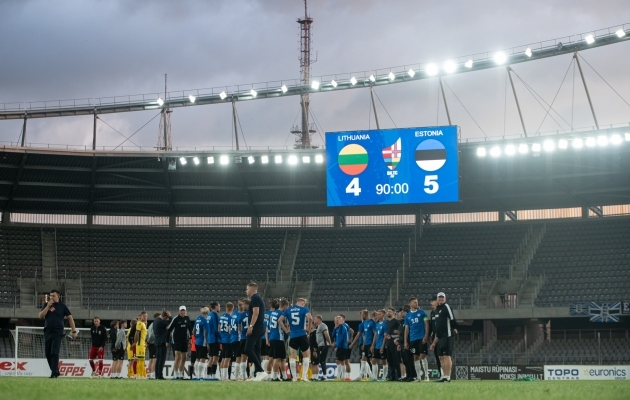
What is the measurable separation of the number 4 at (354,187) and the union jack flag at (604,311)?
12748 mm

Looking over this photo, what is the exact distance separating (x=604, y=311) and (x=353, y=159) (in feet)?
47.1

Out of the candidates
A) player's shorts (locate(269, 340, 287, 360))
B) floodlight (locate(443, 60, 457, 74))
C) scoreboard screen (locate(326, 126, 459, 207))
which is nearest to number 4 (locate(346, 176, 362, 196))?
scoreboard screen (locate(326, 126, 459, 207))

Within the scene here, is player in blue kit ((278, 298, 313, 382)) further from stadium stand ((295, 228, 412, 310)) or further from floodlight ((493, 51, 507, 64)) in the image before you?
stadium stand ((295, 228, 412, 310))

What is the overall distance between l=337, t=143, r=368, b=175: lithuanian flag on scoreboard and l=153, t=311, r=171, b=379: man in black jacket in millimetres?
19187

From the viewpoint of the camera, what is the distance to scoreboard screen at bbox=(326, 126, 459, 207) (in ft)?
140

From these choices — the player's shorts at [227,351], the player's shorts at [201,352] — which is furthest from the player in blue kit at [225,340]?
the player's shorts at [201,352]

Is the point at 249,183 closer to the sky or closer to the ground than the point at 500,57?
closer to the ground

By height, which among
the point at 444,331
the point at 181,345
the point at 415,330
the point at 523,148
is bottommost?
the point at 181,345

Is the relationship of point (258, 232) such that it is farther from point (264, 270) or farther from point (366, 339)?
point (366, 339)

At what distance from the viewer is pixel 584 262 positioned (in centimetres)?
4694

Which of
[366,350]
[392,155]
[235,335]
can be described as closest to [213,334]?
[235,335]

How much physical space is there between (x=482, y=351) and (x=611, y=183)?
451 inches

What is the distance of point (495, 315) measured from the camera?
45219 millimetres

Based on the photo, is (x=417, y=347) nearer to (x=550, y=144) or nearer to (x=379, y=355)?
(x=379, y=355)
